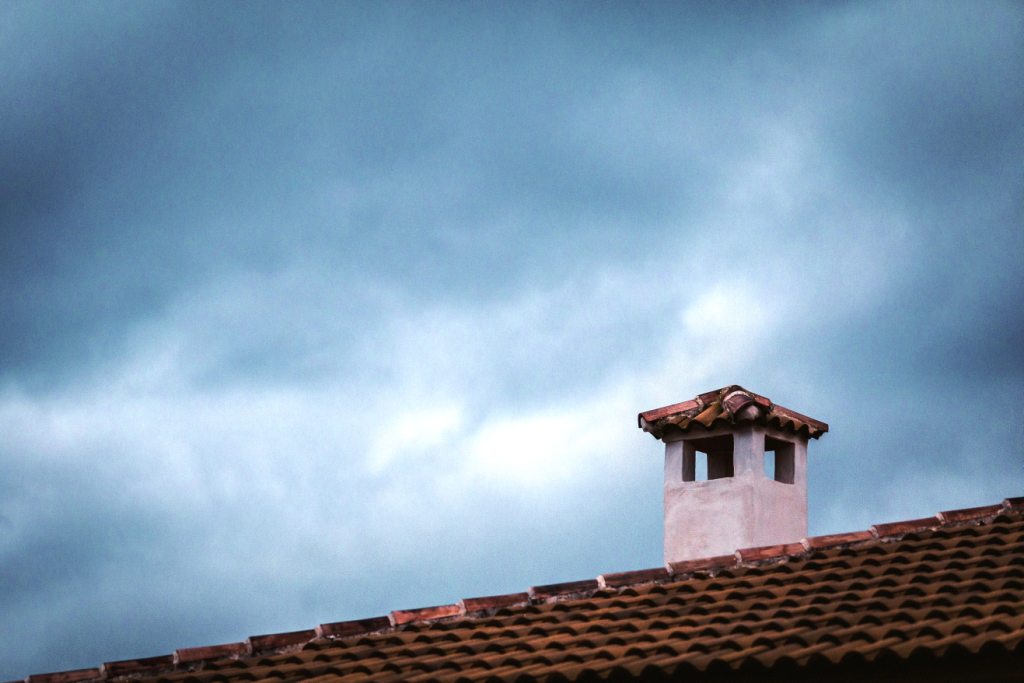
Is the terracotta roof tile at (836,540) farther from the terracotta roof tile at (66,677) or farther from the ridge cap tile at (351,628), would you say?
the terracotta roof tile at (66,677)

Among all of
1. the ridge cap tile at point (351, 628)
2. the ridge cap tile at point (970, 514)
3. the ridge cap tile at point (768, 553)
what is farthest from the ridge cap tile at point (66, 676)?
the ridge cap tile at point (970, 514)

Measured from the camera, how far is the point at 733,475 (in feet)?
45.1

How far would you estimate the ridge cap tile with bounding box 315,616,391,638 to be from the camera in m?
10.6

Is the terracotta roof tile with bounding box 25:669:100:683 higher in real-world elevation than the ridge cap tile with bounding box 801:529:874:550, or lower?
lower

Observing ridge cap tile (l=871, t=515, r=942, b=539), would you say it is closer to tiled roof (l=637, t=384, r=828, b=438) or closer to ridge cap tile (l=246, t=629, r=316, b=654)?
tiled roof (l=637, t=384, r=828, b=438)

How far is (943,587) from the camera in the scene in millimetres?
8578

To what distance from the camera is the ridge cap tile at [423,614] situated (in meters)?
10.6

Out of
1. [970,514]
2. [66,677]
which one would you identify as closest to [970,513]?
[970,514]

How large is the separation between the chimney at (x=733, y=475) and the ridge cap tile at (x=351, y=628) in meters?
3.63

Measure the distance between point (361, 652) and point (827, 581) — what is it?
11.6ft

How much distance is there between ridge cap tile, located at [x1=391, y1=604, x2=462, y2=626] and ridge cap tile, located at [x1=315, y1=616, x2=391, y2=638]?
0.09 m

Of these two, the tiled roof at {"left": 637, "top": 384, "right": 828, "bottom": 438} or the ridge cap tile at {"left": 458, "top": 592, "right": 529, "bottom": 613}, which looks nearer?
the ridge cap tile at {"left": 458, "top": 592, "right": 529, "bottom": 613}

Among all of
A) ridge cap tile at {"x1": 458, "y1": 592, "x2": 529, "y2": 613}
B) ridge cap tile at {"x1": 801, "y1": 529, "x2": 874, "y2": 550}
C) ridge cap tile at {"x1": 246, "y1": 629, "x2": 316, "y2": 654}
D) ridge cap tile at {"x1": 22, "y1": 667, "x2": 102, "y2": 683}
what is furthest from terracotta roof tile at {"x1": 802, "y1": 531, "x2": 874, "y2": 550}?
ridge cap tile at {"x1": 22, "y1": 667, "x2": 102, "y2": 683}

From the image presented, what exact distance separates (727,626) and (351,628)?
3416 mm
